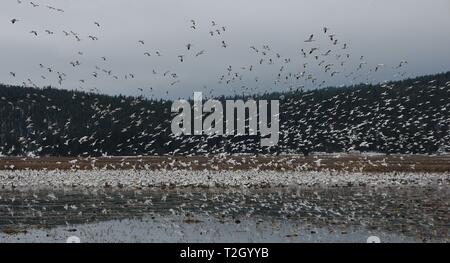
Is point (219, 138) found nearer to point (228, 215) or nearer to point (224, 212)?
point (224, 212)

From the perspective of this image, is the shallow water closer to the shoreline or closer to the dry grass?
the shoreline

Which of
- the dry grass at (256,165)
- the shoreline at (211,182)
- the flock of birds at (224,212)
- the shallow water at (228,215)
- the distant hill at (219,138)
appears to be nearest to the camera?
the shallow water at (228,215)

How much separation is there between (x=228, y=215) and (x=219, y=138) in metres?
117

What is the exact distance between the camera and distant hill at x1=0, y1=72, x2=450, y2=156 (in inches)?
5241

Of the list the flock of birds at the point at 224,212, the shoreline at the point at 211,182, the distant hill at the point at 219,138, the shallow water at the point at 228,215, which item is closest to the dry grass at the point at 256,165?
the shoreline at the point at 211,182

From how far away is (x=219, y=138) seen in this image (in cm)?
14638

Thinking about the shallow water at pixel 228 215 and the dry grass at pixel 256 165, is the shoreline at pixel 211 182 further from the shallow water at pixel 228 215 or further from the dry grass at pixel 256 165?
the dry grass at pixel 256 165

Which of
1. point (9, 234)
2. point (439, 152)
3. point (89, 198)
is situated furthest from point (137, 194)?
point (439, 152)

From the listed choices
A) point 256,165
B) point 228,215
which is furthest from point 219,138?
point 228,215

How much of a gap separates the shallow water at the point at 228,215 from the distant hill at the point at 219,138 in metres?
80.4

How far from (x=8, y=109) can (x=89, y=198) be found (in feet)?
450

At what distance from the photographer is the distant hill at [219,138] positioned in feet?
437
